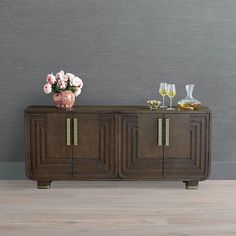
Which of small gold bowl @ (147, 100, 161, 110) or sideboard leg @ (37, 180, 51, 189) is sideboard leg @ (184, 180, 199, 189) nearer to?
small gold bowl @ (147, 100, 161, 110)

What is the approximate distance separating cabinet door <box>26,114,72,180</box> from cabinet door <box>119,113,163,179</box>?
0.48 meters

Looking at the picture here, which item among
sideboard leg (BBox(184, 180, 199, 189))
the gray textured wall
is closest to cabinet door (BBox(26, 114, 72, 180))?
the gray textured wall

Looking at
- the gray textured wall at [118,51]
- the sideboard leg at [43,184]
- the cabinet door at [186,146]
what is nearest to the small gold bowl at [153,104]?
the cabinet door at [186,146]

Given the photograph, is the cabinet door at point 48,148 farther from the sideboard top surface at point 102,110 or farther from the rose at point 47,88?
the rose at point 47,88

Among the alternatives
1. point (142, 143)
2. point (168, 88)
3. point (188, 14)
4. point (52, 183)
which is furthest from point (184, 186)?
point (188, 14)

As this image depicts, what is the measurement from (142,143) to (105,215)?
0.97 m

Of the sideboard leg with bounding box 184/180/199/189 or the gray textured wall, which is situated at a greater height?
the gray textured wall

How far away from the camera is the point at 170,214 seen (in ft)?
13.3

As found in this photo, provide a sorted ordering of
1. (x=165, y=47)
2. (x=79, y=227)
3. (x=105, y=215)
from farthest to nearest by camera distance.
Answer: (x=165, y=47) < (x=105, y=215) < (x=79, y=227)

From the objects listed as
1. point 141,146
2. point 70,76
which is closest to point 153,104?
point 141,146

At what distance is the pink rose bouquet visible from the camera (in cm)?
479

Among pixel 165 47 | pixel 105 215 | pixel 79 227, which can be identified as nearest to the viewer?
pixel 79 227

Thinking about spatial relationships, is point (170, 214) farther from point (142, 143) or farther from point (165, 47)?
point (165, 47)

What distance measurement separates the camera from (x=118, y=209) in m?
4.18
